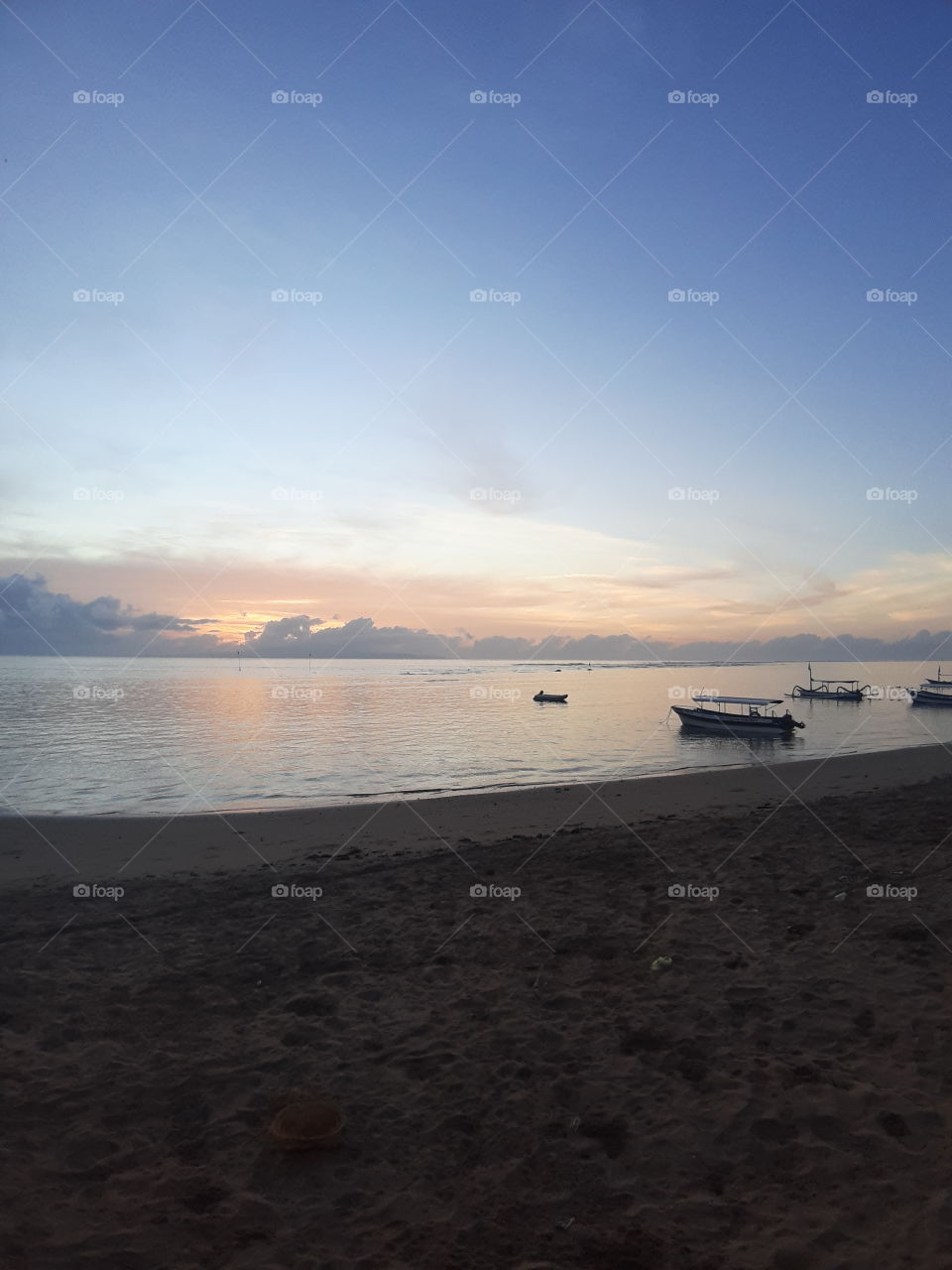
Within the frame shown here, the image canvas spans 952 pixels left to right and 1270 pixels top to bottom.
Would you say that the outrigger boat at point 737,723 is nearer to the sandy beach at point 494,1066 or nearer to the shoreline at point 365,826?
the shoreline at point 365,826

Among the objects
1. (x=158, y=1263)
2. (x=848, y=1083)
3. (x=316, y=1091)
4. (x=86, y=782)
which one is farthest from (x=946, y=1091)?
(x=86, y=782)

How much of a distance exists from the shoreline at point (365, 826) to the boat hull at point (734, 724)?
18697 millimetres

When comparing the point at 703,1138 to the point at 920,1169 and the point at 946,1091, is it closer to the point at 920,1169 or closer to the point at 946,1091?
the point at 920,1169

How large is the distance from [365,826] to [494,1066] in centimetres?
1066

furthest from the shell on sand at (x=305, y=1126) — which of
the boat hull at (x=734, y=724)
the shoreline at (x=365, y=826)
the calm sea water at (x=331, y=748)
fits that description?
the boat hull at (x=734, y=724)

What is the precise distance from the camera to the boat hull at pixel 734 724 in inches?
1652

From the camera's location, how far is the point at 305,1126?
468cm

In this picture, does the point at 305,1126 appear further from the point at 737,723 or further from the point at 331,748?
the point at 737,723

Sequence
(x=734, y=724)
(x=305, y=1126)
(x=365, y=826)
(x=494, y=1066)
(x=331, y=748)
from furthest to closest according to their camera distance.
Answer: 1. (x=734, y=724)
2. (x=331, y=748)
3. (x=365, y=826)
4. (x=494, y=1066)
5. (x=305, y=1126)

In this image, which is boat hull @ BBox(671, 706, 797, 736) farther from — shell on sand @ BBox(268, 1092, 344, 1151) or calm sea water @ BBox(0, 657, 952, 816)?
shell on sand @ BBox(268, 1092, 344, 1151)

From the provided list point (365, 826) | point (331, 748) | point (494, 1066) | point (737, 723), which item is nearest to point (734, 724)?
point (737, 723)

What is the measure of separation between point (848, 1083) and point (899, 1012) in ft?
4.21

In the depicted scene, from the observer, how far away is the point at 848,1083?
4984 millimetres

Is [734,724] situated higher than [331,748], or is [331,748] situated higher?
[734,724]
